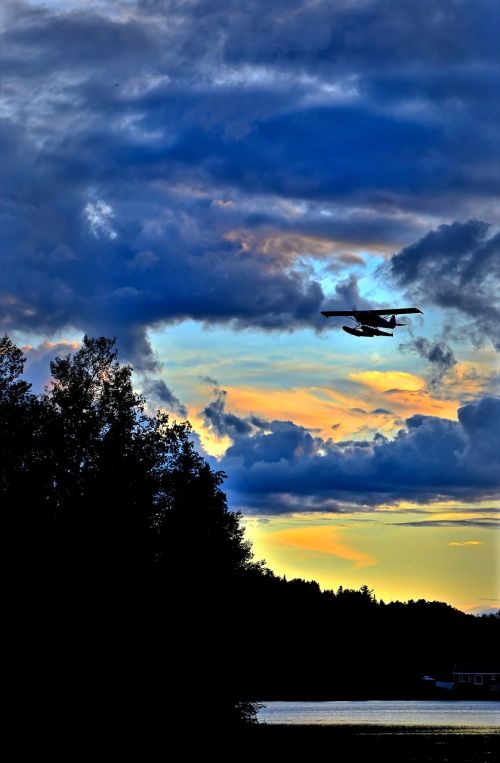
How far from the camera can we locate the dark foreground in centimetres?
6400

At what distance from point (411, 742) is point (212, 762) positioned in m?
27.8

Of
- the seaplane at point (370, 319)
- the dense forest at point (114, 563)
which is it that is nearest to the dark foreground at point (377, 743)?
the dense forest at point (114, 563)

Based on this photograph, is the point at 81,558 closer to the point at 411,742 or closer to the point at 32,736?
the point at 32,736

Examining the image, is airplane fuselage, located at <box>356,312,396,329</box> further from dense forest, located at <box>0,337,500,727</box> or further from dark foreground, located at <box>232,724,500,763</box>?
dark foreground, located at <box>232,724,500,763</box>

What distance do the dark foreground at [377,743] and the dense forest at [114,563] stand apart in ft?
13.1

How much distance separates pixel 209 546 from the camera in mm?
73188

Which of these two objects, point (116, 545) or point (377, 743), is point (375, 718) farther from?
point (116, 545)

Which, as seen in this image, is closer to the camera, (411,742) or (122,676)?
(122,676)

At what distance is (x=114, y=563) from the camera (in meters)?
60.0

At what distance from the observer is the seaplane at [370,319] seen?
96875 mm

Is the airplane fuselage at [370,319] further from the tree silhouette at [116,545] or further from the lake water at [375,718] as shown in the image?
the lake water at [375,718]

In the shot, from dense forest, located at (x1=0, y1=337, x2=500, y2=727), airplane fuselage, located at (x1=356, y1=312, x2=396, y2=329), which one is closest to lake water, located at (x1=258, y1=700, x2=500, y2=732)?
dense forest, located at (x1=0, y1=337, x2=500, y2=727)

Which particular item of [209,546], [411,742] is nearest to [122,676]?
[209,546]

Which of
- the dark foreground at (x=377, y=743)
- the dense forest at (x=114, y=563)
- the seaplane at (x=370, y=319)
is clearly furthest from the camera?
the seaplane at (x=370, y=319)
